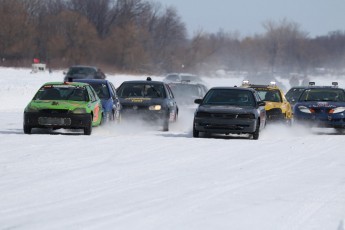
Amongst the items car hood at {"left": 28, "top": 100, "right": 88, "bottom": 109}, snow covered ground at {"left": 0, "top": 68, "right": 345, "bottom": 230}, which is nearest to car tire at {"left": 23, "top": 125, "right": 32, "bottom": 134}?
snow covered ground at {"left": 0, "top": 68, "right": 345, "bottom": 230}

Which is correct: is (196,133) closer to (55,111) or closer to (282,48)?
(55,111)

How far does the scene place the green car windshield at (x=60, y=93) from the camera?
2162 cm

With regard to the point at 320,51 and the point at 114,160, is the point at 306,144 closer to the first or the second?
the point at 114,160

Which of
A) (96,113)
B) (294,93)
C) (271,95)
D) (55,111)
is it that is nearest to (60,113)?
(55,111)

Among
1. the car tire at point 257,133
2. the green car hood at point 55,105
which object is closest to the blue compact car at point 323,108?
the car tire at point 257,133

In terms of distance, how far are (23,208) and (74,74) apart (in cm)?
4426

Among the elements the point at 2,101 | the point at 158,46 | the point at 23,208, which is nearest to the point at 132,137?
the point at 23,208

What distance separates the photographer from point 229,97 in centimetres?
2252

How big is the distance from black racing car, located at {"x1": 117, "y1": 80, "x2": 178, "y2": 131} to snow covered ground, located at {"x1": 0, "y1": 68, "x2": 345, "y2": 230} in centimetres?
262

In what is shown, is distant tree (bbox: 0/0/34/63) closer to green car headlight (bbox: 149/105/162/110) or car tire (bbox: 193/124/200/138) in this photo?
green car headlight (bbox: 149/105/162/110)

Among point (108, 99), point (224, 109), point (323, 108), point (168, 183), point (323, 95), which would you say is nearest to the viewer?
point (168, 183)

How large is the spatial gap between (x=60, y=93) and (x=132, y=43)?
92.8 meters

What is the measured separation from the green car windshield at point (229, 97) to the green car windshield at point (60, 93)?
289cm

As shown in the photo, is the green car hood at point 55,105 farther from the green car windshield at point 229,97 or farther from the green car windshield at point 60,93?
the green car windshield at point 229,97
